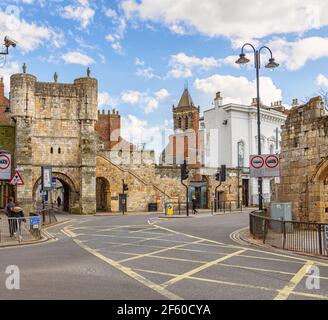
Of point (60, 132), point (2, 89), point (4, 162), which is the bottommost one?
point (4, 162)

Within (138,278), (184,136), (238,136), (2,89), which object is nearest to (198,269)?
(138,278)

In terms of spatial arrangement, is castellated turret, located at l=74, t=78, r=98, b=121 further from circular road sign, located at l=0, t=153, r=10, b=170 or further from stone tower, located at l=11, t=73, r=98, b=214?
circular road sign, located at l=0, t=153, r=10, b=170

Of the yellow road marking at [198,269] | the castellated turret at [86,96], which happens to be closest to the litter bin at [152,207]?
the castellated turret at [86,96]

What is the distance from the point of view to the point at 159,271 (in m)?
9.39

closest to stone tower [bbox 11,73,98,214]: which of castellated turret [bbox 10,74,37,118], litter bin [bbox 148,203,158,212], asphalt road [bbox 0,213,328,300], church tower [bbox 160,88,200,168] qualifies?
castellated turret [bbox 10,74,37,118]

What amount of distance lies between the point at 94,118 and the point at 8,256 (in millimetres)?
28944

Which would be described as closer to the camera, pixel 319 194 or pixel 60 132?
pixel 319 194

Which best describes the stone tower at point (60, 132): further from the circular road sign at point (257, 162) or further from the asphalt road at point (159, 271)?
the asphalt road at point (159, 271)

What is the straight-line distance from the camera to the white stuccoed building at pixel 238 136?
51.8 metres

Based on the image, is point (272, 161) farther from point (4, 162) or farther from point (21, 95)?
point (21, 95)

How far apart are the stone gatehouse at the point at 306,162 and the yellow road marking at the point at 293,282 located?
25.9ft

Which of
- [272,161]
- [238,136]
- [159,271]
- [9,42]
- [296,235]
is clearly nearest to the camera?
[159,271]

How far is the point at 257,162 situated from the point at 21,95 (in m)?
26.1

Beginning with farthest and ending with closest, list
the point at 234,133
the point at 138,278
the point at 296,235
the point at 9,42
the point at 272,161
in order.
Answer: the point at 234,133
the point at 9,42
the point at 272,161
the point at 296,235
the point at 138,278
